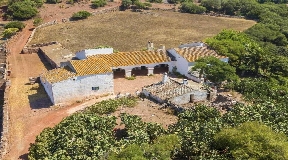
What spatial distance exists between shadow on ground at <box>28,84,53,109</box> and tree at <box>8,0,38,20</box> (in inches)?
1144

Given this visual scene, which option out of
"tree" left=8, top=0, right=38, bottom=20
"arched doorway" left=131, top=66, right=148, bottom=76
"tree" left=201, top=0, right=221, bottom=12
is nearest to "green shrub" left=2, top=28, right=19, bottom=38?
"tree" left=8, top=0, right=38, bottom=20

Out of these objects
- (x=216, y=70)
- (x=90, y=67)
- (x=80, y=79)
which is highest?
(x=90, y=67)

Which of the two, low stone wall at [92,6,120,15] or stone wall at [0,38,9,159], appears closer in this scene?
stone wall at [0,38,9,159]

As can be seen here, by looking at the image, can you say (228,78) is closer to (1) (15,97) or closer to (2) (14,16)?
(1) (15,97)

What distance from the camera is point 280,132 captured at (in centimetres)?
2386

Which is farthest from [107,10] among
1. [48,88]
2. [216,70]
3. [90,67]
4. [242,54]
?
[216,70]

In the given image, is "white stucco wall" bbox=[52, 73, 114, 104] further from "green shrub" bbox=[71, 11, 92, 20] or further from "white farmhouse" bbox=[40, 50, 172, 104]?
"green shrub" bbox=[71, 11, 92, 20]

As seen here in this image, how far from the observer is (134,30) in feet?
193

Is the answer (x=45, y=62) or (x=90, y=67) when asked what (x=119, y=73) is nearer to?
(x=90, y=67)

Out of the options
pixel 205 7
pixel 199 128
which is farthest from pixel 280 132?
pixel 205 7

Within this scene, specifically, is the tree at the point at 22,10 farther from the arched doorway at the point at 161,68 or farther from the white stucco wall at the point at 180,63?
the white stucco wall at the point at 180,63

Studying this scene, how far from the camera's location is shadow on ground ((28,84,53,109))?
111 feet

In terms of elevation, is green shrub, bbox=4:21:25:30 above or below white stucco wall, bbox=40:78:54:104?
above

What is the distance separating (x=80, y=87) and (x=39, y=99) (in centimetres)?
390
